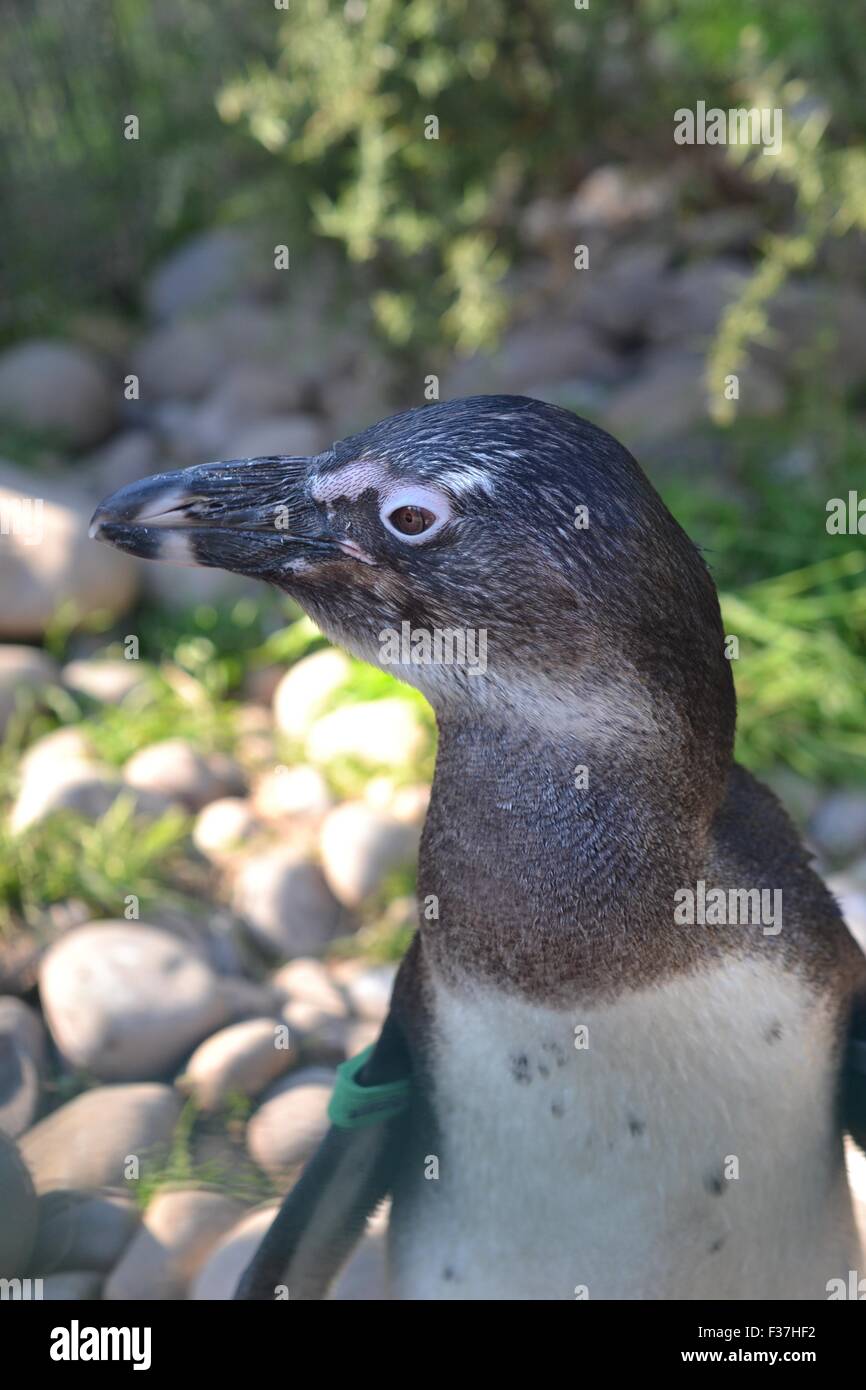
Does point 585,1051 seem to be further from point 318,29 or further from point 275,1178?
point 318,29

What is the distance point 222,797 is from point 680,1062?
205cm

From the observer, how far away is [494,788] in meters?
1.35

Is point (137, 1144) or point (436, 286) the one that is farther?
point (436, 286)

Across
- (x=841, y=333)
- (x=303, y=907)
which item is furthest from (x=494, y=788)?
(x=841, y=333)

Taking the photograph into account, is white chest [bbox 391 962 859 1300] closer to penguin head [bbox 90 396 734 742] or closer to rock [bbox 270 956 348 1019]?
penguin head [bbox 90 396 734 742]

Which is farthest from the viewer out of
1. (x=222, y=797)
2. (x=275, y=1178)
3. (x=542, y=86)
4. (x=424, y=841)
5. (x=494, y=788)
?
(x=542, y=86)

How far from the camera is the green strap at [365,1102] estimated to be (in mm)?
1593

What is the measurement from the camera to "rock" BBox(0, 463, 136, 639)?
12.1 feet

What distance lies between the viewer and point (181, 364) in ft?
17.4

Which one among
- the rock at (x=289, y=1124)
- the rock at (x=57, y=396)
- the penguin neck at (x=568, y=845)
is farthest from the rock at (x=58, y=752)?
the penguin neck at (x=568, y=845)

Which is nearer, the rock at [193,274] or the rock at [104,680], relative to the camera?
the rock at [104,680]

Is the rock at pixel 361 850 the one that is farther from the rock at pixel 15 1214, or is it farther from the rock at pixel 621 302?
the rock at pixel 621 302

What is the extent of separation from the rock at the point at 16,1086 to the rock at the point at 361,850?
0.81 meters

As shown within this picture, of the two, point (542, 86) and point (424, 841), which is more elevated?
point (542, 86)
